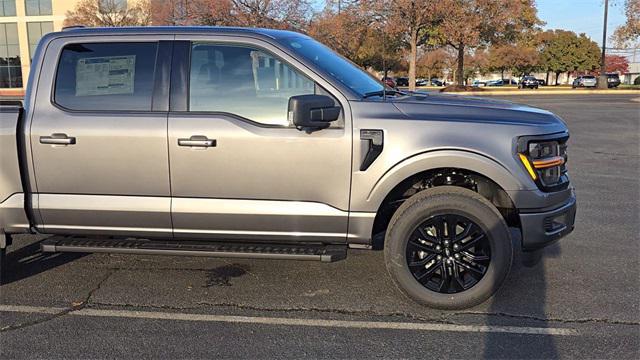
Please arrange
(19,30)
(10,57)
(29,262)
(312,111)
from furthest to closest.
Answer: (10,57) → (19,30) → (29,262) → (312,111)

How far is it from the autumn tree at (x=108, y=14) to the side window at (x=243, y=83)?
37.8m

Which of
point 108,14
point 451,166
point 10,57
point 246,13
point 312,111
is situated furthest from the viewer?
point 10,57

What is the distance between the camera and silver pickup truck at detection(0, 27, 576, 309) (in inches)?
152

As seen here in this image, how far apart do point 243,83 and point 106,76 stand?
109 centimetres

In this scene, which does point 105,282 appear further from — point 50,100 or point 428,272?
point 428,272

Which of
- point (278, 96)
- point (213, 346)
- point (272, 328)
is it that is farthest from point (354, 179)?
point (213, 346)

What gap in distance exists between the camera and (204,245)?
4199 mm

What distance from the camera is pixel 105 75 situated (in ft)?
14.0

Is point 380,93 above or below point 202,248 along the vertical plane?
above

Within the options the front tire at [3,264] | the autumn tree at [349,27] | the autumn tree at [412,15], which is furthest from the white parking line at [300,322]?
the autumn tree at [412,15]

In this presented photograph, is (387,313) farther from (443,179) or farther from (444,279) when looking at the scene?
(443,179)

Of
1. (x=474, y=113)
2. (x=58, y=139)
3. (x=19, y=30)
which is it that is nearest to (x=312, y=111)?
(x=474, y=113)

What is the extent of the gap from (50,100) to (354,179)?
2389mm

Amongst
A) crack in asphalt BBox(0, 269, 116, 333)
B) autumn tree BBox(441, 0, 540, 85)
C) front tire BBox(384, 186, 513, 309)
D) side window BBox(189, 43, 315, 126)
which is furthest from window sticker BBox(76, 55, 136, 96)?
autumn tree BBox(441, 0, 540, 85)
